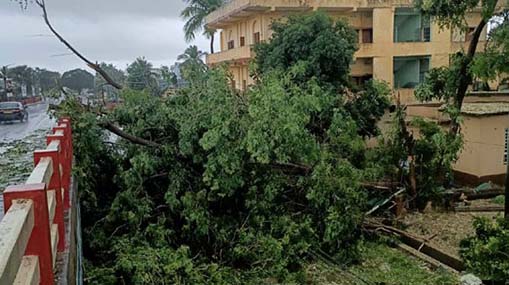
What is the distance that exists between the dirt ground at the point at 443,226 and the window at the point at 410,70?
10521 mm

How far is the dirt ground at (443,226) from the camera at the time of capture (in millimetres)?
9008

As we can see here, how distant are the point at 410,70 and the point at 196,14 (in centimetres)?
1147

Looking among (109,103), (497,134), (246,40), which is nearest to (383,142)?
(497,134)

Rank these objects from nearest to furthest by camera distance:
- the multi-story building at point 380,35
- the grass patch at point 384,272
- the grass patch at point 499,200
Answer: the grass patch at point 384,272 < the grass patch at point 499,200 < the multi-story building at point 380,35

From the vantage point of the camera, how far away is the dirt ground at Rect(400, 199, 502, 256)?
901cm

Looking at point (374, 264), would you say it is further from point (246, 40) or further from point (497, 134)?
point (246, 40)

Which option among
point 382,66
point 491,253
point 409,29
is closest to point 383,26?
point 382,66

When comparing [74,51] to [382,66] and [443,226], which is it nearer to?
[443,226]

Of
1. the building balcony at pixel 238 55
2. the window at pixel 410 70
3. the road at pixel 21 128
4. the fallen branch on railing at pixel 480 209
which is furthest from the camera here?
the window at pixel 410 70

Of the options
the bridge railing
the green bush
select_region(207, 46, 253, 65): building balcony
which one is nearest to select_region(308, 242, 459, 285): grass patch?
the green bush

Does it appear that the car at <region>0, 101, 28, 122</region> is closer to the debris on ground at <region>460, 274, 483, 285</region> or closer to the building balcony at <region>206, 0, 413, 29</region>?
the building balcony at <region>206, 0, 413, 29</region>

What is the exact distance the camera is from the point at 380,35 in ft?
64.2

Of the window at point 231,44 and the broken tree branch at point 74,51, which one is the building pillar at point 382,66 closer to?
the window at point 231,44

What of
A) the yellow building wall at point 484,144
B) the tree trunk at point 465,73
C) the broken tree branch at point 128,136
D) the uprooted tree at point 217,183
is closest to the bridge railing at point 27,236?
the uprooted tree at point 217,183
